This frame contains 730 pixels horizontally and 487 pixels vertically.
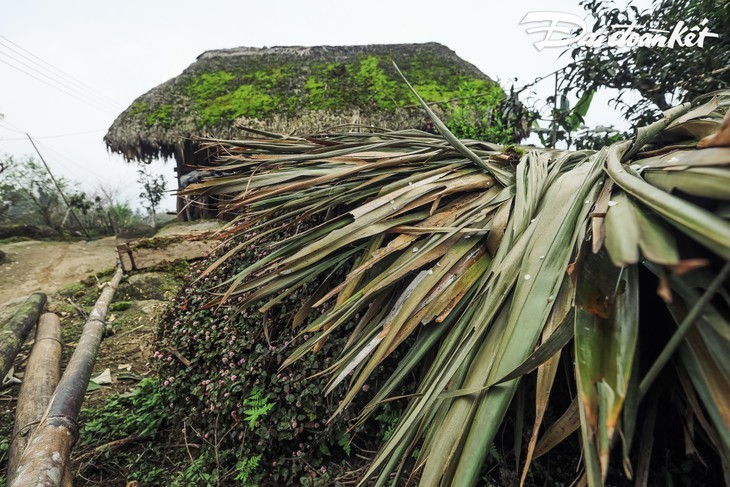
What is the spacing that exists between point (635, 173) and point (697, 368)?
0.49 m

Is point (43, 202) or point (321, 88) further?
point (43, 202)

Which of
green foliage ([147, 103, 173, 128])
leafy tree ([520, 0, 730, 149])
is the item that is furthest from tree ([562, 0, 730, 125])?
green foliage ([147, 103, 173, 128])

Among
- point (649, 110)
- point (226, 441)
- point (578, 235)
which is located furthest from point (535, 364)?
point (649, 110)

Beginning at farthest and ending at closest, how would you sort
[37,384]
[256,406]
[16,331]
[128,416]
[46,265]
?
[46,265] < [16,331] < [128,416] < [37,384] < [256,406]

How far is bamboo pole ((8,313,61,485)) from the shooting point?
184cm

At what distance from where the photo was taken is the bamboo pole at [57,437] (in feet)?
4.00

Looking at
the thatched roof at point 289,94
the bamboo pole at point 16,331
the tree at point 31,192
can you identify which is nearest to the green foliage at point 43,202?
the tree at point 31,192

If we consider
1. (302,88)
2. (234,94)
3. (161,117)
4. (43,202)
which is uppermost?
(302,88)

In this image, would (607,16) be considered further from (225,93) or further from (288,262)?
(225,93)

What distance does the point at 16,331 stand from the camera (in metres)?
2.56

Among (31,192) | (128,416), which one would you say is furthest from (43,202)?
(128,416)

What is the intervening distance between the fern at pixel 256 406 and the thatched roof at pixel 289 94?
5.86 m

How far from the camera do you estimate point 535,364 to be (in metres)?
0.69

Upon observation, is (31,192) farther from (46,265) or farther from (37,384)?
(37,384)
